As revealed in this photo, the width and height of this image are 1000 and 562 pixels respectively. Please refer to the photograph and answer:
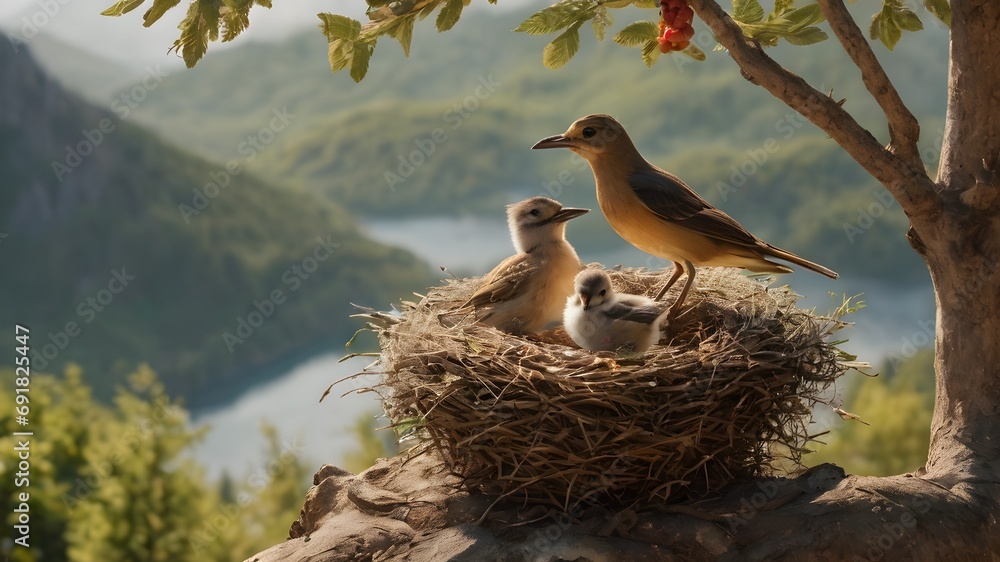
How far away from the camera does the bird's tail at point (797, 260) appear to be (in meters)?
2.52

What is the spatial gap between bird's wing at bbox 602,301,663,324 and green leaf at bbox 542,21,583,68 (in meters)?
0.72

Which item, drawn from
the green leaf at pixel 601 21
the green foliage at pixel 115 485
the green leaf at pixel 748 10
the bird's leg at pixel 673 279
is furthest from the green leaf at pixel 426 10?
the green foliage at pixel 115 485

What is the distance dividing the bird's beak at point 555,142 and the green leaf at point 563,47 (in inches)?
15.3

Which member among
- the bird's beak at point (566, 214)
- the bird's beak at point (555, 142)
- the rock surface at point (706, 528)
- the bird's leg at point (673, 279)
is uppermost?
Result: the bird's beak at point (555, 142)

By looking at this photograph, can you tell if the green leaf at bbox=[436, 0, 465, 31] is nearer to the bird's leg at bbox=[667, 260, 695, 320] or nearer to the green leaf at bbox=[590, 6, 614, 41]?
the green leaf at bbox=[590, 6, 614, 41]

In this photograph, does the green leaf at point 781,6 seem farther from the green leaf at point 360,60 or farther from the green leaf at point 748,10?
the green leaf at point 360,60

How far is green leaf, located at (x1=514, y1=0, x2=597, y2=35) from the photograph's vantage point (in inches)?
89.3

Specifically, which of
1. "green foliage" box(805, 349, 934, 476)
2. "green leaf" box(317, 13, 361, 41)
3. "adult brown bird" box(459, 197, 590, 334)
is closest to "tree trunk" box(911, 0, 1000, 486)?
"adult brown bird" box(459, 197, 590, 334)

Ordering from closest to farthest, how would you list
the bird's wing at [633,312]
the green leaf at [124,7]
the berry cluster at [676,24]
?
the green leaf at [124,7] < the berry cluster at [676,24] < the bird's wing at [633,312]

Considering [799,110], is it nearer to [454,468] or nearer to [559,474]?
[559,474]

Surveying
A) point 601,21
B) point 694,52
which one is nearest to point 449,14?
point 601,21

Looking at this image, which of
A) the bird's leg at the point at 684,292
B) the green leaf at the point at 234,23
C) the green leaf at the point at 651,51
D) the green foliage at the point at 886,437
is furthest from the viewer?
the green foliage at the point at 886,437

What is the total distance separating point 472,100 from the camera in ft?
14.5

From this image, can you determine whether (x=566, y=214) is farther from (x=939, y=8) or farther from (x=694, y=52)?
(x=939, y=8)
